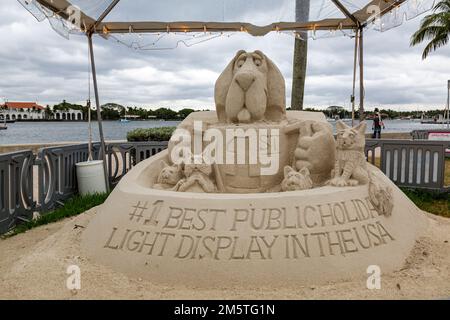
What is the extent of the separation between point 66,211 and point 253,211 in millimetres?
3522

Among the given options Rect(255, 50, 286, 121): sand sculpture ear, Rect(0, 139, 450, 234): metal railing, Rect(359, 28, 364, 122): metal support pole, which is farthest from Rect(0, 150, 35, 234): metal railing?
Rect(359, 28, 364, 122): metal support pole

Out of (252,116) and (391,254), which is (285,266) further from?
(252,116)

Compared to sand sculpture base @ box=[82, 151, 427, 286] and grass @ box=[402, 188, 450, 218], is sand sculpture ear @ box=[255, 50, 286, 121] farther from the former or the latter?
grass @ box=[402, 188, 450, 218]

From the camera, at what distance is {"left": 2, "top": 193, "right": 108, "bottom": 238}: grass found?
5105 millimetres

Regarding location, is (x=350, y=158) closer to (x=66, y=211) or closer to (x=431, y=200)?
(x=431, y=200)

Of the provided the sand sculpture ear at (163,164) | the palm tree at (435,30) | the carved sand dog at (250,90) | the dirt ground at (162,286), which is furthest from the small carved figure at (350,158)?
the palm tree at (435,30)

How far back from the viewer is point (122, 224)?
3598mm

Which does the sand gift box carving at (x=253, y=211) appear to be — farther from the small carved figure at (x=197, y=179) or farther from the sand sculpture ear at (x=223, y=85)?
the sand sculpture ear at (x=223, y=85)

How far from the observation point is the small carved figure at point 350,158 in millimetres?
3936

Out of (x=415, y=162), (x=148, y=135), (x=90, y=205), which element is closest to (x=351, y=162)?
(x=415, y=162)

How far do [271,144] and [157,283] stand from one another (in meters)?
2.08

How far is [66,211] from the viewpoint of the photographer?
227 inches
